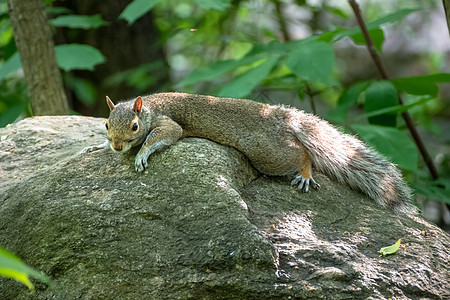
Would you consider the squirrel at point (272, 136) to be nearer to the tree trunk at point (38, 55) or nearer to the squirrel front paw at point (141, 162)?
the squirrel front paw at point (141, 162)

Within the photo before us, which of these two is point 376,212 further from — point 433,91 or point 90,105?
point 90,105

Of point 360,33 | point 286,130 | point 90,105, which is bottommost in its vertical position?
point 90,105

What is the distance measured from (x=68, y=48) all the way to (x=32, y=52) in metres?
0.31

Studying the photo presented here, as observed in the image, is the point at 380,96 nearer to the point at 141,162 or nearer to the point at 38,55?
the point at 141,162

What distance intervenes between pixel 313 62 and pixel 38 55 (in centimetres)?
248

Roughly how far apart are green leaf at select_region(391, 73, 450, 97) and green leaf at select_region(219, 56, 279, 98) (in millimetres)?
1108

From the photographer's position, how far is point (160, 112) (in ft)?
10.8

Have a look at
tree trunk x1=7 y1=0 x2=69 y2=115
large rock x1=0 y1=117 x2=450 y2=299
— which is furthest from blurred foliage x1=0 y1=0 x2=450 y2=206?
large rock x1=0 y1=117 x2=450 y2=299

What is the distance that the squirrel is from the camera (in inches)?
124

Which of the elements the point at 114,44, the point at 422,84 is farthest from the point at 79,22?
the point at 422,84

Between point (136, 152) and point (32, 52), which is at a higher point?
point (32, 52)

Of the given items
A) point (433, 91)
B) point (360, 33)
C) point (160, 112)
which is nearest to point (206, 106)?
point (160, 112)

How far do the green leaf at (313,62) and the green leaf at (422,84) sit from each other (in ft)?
3.09

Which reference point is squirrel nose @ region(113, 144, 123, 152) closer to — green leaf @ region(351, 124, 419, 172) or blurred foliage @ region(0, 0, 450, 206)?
blurred foliage @ region(0, 0, 450, 206)
